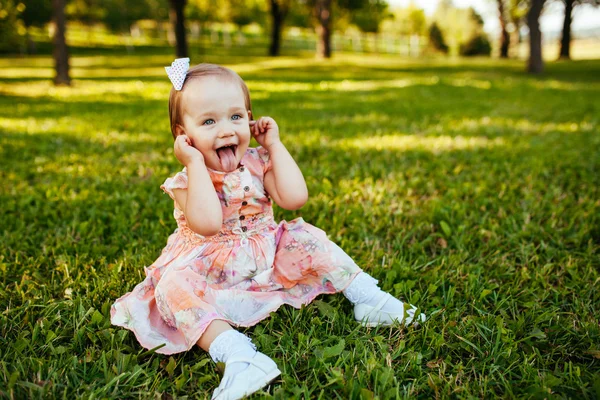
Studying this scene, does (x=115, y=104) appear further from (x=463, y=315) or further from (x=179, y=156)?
(x=463, y=315)

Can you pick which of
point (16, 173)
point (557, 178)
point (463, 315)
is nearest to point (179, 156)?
point (463, 315)

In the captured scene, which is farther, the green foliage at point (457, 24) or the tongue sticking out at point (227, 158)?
the green foliage at point (457, 24)

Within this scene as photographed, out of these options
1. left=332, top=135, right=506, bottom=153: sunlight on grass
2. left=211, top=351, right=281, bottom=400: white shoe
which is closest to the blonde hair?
left=211, top=351, right=281, bottom=400: white shoe

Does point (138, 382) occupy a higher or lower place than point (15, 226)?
lower

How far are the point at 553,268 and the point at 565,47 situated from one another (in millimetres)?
29792

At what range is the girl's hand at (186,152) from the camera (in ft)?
6.07

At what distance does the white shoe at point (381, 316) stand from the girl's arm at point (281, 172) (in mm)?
559

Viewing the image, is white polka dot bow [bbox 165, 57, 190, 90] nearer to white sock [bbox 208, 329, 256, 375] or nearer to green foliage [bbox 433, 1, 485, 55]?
white sock [bbox 208, 329, 256, 375]

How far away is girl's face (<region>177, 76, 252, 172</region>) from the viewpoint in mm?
1867

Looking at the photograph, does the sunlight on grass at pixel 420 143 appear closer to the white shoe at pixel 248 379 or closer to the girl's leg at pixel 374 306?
the girl's leg at pixel 374 306

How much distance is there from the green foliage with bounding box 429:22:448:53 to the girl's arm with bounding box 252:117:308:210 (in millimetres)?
41403

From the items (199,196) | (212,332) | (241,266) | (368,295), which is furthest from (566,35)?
(212,332)

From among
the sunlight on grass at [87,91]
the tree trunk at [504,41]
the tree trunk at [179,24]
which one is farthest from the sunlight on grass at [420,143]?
the tree trunk at [504,41]

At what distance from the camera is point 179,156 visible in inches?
74.2
